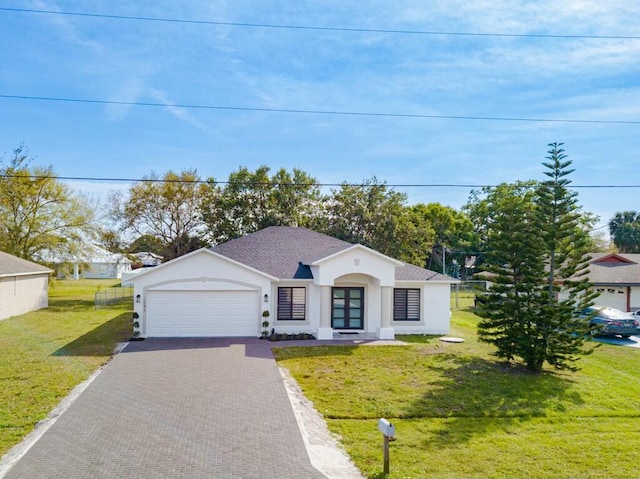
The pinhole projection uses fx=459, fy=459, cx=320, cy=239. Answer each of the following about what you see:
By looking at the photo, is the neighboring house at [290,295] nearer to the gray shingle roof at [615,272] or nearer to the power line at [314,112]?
the power line at [314,112]

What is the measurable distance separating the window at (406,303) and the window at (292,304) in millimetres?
4197

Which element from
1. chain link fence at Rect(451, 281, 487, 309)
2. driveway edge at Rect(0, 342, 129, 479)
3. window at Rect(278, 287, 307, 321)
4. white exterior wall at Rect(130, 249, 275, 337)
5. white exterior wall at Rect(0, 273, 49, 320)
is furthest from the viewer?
chain link fence at Rect(451, 281, 487, 309)

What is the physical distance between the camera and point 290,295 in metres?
20.0

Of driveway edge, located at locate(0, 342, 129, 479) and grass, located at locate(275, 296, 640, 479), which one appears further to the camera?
grass, located at locate(275, 296, 640, 479)

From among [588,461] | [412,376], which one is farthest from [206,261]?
[588,461]

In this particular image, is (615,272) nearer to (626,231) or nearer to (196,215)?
(196,215)

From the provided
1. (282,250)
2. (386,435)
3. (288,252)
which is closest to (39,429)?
(386,435)

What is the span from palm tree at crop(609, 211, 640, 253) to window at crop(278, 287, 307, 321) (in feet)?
204

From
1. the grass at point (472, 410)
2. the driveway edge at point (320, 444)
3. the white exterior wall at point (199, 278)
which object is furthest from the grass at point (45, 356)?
the grass at point (472, 410)

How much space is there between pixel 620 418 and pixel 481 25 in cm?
1069

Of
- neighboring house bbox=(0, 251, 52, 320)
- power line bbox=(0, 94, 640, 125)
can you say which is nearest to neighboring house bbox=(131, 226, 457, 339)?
power line bbox=(0, 94, 640, 125)

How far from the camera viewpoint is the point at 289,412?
9.84 metres

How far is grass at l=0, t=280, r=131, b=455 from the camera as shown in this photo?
32.0 feet

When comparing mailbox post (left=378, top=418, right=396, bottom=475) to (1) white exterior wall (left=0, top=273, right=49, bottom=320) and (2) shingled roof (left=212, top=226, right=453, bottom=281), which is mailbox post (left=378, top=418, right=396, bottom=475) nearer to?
(2) shingled roof (left=212, top=226, right=453, bottom=281)
